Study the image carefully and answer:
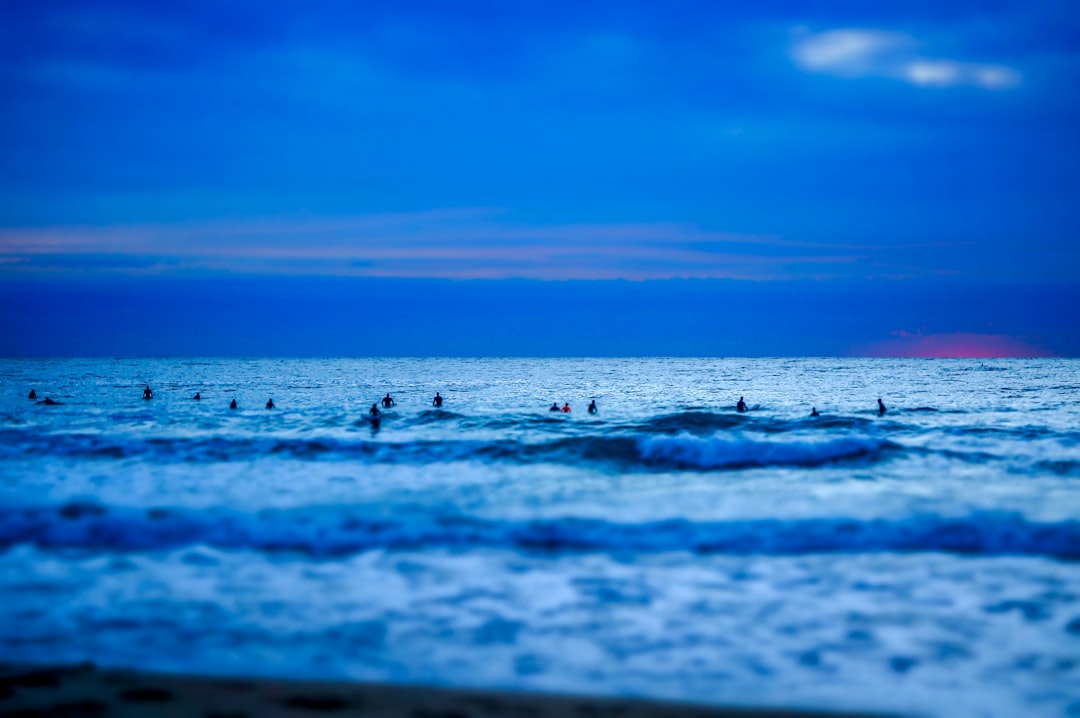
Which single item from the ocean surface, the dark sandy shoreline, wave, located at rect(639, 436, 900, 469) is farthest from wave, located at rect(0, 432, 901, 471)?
the dark sandy shoreline

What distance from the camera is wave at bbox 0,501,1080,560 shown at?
10.8 m

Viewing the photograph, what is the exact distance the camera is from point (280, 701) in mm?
5691

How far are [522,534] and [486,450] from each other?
10.3 metres

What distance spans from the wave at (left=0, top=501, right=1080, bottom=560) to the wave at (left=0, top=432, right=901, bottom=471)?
7.31 metres

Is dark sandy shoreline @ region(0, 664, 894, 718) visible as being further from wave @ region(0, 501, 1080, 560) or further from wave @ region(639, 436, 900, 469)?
wave @ region(639, 436, 900, 469)

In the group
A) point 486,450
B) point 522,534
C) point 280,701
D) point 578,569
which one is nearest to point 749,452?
point 486,450

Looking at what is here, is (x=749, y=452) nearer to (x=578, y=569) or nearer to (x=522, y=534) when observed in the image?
(x=522, y=534)

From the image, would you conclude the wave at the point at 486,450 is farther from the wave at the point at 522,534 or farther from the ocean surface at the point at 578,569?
the wave at the point at 522,534

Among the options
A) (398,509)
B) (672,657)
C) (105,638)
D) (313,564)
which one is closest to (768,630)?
(672,657)

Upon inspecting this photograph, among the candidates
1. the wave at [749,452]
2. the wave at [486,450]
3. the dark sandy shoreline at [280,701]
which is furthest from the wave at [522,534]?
the wave at [749,452]

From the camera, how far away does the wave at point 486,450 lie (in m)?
20.2

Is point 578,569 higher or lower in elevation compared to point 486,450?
lower

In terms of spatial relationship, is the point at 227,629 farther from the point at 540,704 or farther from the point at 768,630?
the point at 768,630

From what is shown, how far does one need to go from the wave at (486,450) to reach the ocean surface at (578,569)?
18cm
